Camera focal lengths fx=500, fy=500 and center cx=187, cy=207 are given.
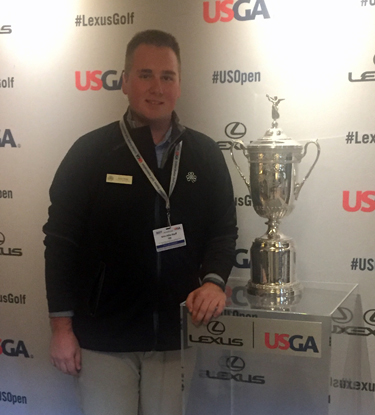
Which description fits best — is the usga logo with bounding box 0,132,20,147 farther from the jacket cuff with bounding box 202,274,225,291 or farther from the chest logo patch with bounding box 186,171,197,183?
the jacket cuff with bounding box 202,274,225,291

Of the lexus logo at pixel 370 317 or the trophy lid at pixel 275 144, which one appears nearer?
the trophy lid at pixel 275 144

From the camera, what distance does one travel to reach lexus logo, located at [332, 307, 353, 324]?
4.76 feet

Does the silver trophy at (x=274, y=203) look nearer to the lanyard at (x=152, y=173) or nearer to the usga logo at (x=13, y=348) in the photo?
the lanyard at (x=152, y=173)

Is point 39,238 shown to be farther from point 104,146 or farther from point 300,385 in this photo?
point 300,385

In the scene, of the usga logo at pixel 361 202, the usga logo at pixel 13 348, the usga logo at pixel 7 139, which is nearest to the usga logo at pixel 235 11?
the usga logo at pixel 361 202

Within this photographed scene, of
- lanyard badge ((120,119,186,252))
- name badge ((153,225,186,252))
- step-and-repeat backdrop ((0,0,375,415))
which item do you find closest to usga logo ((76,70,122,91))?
step-and-repeat backdrop ((0,0,375,415))

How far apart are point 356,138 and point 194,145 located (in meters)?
0.56

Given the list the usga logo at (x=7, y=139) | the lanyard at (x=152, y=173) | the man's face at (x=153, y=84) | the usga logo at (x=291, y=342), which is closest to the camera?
the usga logo at (x=291, y=342)

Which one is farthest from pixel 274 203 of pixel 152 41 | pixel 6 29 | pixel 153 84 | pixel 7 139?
pixel 6 29

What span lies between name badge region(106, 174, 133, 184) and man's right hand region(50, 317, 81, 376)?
0.49 metres

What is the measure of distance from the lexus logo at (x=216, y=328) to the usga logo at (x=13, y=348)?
0.98 meters

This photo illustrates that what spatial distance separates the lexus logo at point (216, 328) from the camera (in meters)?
1.50

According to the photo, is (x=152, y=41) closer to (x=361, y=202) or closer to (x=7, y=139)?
(x=7, y=139)

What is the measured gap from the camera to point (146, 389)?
175 centimetres
